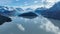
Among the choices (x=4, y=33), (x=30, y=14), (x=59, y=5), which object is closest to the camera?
(x=4, y=33)

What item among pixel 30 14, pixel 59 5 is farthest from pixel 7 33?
pixel 59 5

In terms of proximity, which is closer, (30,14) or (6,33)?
(6,33)

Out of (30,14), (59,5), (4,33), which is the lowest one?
(4,33)

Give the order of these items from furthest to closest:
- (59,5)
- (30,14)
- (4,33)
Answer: (59,5) → (30,14) → (4,33)

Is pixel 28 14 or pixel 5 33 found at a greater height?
pixel 28 14

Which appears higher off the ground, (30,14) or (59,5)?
(59,5)

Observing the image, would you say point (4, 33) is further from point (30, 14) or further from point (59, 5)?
point (59, 5)

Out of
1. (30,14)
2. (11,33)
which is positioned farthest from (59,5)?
(11,33)

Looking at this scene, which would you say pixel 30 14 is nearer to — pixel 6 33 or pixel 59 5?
pixel 59 5
